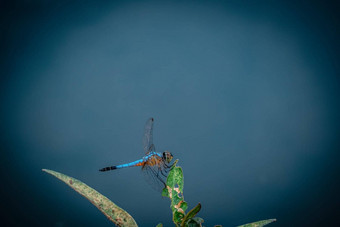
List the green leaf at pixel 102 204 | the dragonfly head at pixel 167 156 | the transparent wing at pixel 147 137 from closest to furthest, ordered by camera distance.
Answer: the green leaf at pixel 102 204 → the dragonfly head at pixel 167 156 → the transparent wing at pixel 147 137

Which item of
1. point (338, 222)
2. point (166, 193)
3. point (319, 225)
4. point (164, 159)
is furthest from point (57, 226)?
point (338, 222)

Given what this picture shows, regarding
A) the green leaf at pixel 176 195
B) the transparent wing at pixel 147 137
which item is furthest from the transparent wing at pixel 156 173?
the green leaf at pixel 176 195

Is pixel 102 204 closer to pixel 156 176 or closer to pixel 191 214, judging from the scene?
pixel 191 214

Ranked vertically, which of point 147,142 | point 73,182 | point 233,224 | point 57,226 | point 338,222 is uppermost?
point 147,142

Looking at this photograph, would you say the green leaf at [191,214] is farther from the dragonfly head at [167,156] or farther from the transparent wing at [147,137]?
the transparent wing at [147,137]

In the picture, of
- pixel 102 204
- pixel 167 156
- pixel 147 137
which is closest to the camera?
pixel 102 204

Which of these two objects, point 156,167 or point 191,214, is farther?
point 156,167

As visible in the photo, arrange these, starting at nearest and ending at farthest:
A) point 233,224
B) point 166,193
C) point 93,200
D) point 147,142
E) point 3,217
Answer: point 93,200
point 166,193
point 147,142
point 3,217
point 233,224

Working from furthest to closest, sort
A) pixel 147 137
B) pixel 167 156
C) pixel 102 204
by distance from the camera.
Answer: pixel 147 137, pixel 167 156, pixel 102 204

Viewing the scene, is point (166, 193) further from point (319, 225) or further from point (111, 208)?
point (319, 225)

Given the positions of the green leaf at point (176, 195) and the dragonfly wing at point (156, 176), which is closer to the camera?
the green leaf at point (176, 195)

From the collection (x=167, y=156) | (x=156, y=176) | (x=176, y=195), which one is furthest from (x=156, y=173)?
(x=176, y=195)
